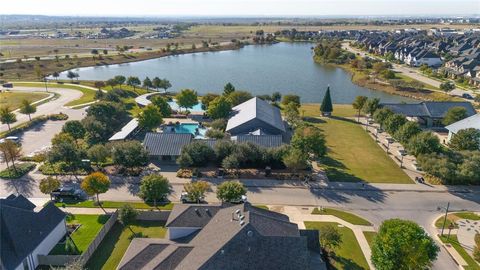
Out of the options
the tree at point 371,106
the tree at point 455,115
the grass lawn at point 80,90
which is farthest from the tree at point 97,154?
the tree at point 455,115

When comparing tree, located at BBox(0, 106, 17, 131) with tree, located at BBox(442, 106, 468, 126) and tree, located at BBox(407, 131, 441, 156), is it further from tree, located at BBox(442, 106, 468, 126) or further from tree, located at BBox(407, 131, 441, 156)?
tree, located at BBox(442, 106, 468, 126)

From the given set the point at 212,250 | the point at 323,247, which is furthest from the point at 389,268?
the point at 212,250

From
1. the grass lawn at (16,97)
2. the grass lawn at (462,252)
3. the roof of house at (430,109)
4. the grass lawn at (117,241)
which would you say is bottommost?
the grass lawn at (462,252)

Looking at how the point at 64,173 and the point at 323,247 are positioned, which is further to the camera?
the point at 64,173

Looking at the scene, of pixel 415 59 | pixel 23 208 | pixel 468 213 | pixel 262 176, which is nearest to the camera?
pixel 23 208

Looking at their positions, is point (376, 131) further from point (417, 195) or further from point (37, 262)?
point (37, 262)

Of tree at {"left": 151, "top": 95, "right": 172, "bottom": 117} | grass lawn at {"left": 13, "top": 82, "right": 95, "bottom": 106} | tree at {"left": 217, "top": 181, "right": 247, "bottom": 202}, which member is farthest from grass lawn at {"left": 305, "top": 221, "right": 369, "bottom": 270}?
grass lawn at {"left": 13, "top": 82, "right": 95, "bottom": 106}

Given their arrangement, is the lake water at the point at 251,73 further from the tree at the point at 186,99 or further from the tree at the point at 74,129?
the tree at the point at 74,129
